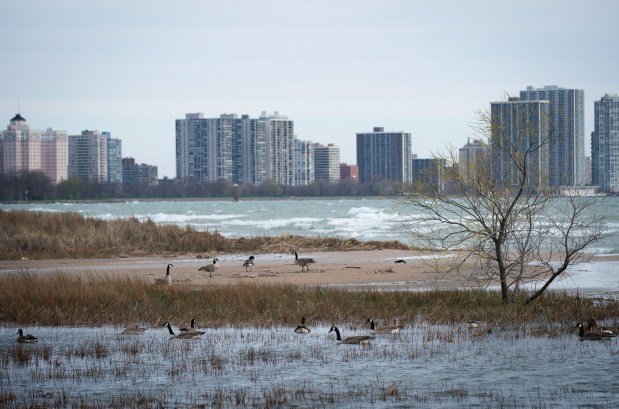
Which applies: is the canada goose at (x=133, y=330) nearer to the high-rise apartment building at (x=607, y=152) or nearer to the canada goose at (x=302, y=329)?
the canada goose at (x=302, y=329)

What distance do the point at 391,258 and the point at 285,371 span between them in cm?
2207

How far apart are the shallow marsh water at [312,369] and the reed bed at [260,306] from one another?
0.90 metres

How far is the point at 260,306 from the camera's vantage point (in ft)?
67.8

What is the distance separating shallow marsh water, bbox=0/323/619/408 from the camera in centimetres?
1280

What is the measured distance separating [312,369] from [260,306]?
5918 mm

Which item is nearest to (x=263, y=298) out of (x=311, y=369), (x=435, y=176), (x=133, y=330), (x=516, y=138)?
(x=133, y=330)

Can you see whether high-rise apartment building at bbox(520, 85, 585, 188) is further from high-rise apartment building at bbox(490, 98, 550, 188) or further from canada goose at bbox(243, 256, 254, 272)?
canada goose at bbox(243, 256, 254, 272)

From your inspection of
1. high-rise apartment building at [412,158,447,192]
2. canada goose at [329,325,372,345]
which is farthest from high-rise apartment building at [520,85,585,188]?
canada goose at [329,325,372,345]

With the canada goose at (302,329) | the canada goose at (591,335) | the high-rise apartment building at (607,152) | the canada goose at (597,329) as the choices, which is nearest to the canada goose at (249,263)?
the canada goose at (302,329)

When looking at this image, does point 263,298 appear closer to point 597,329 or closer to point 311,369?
point 311,369

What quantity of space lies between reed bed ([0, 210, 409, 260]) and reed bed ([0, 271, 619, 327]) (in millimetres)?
17063

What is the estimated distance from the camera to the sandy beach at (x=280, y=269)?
1070 inches

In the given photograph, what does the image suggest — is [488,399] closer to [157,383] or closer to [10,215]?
[157,383]

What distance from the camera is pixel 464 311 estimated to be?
19.6m
